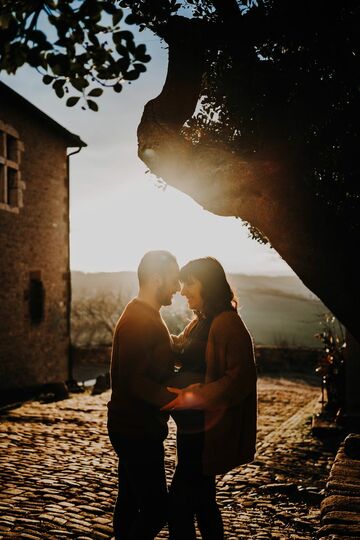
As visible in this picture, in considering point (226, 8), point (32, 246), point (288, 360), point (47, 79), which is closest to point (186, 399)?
point (47, 79)

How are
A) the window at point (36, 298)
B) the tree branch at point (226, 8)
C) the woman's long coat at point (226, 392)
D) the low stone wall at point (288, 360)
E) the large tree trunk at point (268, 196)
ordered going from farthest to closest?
the low stone wall at point (288, 360) < the window at point (36, 298) < the tree branch at point (226, 8) < the large tree trunk at point (268, 196) < the woman's long coat at point (226, 392)

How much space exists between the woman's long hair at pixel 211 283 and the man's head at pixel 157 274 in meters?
0.15

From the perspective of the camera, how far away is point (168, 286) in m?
3.58

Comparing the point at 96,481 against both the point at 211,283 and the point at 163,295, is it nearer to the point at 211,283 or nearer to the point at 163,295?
the point at 163,295

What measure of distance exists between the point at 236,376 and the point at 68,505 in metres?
2.87

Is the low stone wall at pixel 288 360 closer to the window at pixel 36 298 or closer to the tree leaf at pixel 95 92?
the window at pixel 36 298

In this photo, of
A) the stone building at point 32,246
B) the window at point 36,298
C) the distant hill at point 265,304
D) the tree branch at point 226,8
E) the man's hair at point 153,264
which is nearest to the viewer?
the man's hair at point 153,264

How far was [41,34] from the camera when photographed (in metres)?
3.38

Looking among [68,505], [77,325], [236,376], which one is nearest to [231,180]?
[236,376]

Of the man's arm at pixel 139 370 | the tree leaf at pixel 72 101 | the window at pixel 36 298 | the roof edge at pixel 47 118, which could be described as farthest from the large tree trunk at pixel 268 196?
the window at pixel 36 298

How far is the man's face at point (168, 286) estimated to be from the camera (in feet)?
11.7

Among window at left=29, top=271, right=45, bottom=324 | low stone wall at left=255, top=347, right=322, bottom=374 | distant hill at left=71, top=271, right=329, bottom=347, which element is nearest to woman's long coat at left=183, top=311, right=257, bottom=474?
window at left=29, top=271, right=45, bottom=324

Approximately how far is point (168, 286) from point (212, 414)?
0.83 metres

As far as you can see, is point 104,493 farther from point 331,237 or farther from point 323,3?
point 323,3
